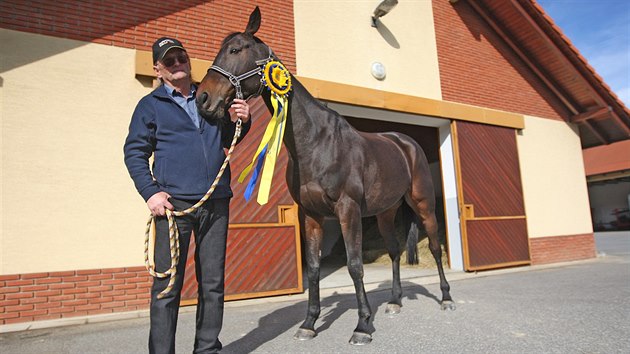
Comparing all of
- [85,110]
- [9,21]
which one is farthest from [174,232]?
[9,21]

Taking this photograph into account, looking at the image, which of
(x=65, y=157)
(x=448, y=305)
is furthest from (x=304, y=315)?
(x=65, y=157)

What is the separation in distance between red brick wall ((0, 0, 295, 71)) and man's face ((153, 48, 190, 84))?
10.6 feet

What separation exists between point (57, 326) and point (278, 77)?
3436 millimetres

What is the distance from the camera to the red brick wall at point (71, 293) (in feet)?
12.6

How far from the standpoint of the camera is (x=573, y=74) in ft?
27.4

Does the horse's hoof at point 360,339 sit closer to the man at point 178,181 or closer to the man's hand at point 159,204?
the man at point 178,181

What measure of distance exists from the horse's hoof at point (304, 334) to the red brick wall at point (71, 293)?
2.38m

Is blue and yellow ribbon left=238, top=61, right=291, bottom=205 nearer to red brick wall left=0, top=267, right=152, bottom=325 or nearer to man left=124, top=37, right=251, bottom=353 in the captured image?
man left=124, top=37, right=251, bottom=353

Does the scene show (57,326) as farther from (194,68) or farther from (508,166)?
(508,166)

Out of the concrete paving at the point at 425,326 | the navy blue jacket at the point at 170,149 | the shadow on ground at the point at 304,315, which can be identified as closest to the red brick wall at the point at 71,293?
the concrete paving at the point at 425,326

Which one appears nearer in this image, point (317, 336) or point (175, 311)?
point (175, 311)

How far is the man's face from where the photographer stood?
6.82 ft

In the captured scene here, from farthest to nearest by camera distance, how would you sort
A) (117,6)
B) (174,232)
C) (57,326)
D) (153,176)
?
(117,6) → (57,326) → (153,176) → (174,232)

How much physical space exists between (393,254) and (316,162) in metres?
1.82
